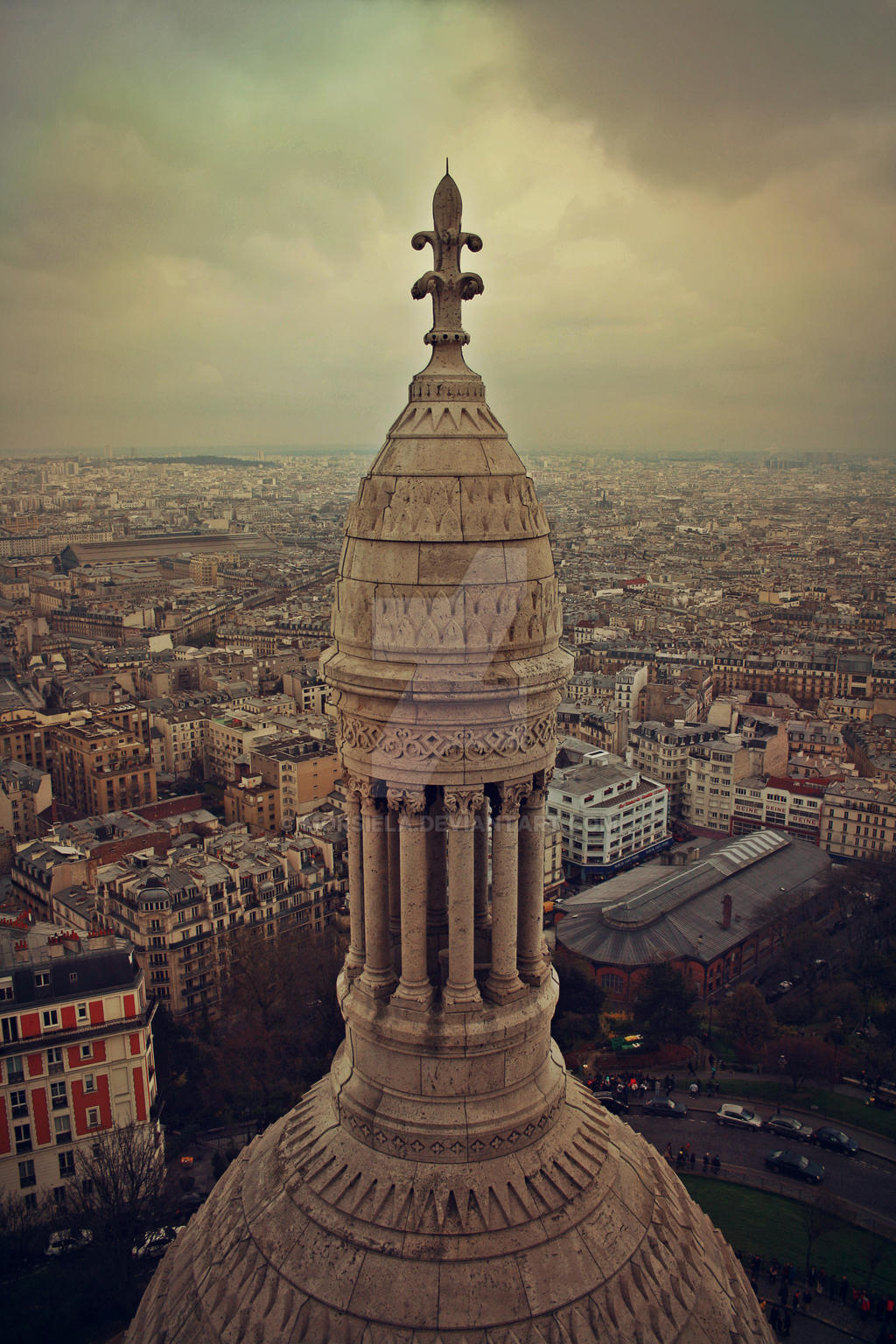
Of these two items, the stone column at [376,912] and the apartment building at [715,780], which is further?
the apartment building at [715,780]

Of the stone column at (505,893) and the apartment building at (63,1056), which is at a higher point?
the stone column at (505,893)

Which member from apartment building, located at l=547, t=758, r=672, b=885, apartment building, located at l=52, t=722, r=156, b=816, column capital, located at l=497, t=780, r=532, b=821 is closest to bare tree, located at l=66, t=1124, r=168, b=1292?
column capital, located at l=497, t=780, r=532, b=821

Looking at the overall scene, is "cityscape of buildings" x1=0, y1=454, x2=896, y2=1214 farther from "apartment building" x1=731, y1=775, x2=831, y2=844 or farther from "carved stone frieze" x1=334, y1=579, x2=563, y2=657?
"carved stone frieze" x1=334, y1=579, x2=563, y2=657

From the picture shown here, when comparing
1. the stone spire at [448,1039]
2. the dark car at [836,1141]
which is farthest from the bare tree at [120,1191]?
the stone spire at [448,1039]

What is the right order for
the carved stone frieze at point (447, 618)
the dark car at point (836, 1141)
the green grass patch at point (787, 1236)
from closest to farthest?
the carved stone frieze at point (447, 618) → the green grass patch at point (787, 1236) → the dark car at point (836, 1141)

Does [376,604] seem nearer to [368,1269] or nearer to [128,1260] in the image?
[368,1269]

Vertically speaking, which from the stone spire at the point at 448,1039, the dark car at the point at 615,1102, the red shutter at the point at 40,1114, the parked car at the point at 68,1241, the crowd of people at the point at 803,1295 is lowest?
the dark car at the point at 615,1102

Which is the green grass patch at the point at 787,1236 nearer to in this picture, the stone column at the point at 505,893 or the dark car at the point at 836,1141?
the dark car at the point at 836,1141
